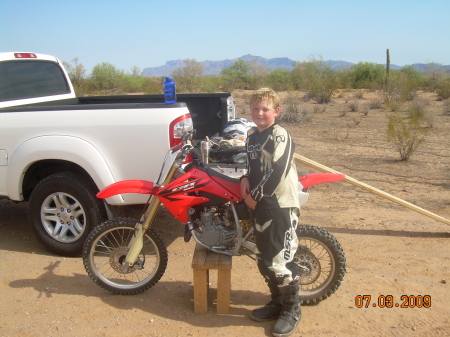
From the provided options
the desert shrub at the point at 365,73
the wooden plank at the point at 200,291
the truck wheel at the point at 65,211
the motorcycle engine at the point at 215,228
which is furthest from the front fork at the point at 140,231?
the desert shrub at the point at 365,73

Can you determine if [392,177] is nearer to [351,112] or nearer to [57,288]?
[57,288]

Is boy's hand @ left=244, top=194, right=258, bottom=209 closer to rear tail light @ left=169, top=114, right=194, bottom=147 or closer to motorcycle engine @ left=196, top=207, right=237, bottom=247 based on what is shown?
motorcycle engine @ left=196, top=207, right=237, bottom=247

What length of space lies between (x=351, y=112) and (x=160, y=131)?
13.3 metres

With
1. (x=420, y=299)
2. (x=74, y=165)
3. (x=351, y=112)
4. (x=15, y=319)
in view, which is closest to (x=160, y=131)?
(x=74, y=165)

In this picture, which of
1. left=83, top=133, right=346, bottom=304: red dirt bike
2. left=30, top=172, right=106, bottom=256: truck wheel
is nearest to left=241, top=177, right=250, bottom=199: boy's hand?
left=83, top=133, right=346, bottom=304: red dirt bike

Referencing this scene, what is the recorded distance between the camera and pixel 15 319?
11.2ft

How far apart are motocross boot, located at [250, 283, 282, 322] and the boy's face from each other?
3.88ft

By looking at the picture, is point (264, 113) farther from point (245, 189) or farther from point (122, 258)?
point (122, 258)

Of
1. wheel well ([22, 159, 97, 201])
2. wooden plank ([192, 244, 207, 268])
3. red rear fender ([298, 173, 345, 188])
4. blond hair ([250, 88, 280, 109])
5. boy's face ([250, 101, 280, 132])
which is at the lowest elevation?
wooden plank ([192, 244, 207, 268])

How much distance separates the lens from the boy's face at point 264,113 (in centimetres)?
302

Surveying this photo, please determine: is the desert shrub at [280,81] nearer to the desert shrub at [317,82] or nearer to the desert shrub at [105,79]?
the desert shrub at [317,82]

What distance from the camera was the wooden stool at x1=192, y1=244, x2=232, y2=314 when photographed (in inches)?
133

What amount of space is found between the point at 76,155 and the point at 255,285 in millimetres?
2020

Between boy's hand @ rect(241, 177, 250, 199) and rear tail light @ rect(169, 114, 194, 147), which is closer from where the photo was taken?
boy's hand @ rect(241, 177, 250, 199)
